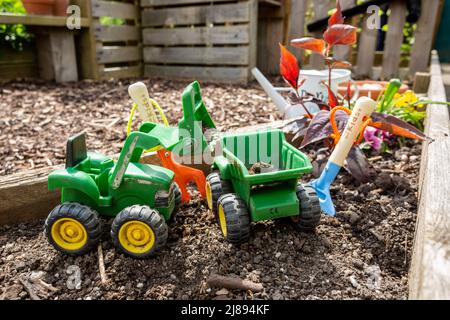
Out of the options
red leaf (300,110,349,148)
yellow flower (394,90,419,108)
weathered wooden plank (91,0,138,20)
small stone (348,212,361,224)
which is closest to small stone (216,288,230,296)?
small stone (348,212,361,224)

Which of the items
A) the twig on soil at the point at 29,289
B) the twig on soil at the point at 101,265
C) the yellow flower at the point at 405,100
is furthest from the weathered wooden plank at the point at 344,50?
the twig on soil at the point at 29,289

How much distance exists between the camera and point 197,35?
415 cm

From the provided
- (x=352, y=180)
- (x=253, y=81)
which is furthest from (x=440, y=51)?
(x=352, y=180)

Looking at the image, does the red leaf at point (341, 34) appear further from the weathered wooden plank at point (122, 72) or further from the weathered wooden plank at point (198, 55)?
the weathered wooden plank at point (122, 72)

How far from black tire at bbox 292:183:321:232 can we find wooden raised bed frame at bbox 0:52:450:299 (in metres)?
0.30

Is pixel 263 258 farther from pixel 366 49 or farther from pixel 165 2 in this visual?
pixel 165 2

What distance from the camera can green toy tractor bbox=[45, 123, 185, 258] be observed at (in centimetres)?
115

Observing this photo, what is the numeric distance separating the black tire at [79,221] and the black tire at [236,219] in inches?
16.0

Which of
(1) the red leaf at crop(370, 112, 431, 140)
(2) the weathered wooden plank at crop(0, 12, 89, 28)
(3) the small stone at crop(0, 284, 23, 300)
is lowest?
(3) the small stone at crop(0, 284, 23, 300)

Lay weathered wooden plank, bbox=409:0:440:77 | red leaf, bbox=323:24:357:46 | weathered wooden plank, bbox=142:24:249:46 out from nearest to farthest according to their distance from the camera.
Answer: red leaf, bbox=323:24:357:46 → weathered wooden plank, bbox=409:0:440:77 → weathered wooden plank, bbox=142:24:249:46

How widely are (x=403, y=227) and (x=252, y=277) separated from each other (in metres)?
0.62

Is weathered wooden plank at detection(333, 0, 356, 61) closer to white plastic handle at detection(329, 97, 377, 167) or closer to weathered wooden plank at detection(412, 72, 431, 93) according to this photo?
weathered wooden plank at detection(412, 72, 431, 93)

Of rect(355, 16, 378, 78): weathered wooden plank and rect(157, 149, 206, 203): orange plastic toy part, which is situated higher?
rect(355, 16, 378, 78): weathered wooden plank

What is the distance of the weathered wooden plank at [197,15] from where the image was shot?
3.88m
